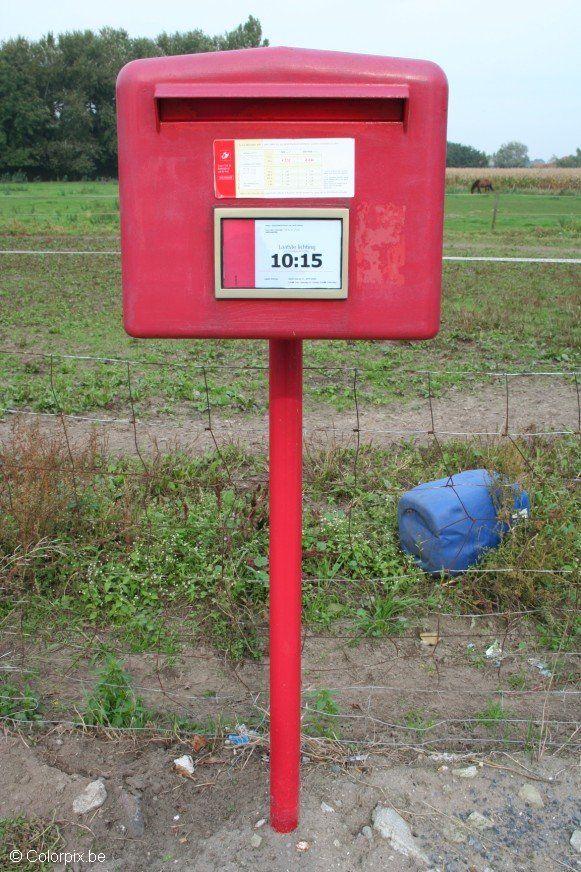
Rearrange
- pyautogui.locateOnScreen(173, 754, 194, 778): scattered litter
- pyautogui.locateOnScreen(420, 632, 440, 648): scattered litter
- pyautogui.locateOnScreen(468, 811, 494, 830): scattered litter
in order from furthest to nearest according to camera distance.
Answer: pyautogui.locateOnScreen(420, 632, 440, 648): scattered litter < pyautogui.locateOnScreen(173, 754, 194, 778): scattered litter < pyautogui.locateOnScreen(468, 811, 494, 830): scattered litter

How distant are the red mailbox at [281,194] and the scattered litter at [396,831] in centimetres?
133

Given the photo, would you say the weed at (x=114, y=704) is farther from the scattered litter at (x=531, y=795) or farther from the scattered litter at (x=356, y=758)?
the scattered litter at (x=531, y=795)

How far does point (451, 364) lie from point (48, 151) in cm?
4613

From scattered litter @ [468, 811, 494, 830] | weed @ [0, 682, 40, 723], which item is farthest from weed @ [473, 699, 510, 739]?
weed @ [0, 682, 40, 723]

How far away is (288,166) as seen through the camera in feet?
5.33

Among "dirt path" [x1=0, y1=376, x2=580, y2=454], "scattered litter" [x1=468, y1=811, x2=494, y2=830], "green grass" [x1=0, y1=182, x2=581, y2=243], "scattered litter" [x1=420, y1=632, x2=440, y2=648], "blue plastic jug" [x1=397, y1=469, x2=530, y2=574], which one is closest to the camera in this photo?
"scattered litter" [x1=468, y1=811, x2=494, y2=830]

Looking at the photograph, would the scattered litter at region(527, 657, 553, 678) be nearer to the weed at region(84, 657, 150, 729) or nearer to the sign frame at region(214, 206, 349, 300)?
the weed at region(84, 657, 150, 729)

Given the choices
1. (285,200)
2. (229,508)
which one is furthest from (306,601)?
(285,200)

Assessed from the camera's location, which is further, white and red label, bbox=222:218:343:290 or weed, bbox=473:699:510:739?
weed, bbox=473:699:510:739

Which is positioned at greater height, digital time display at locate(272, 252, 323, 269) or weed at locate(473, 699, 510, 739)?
digital time display at locate(272, 252, 323, 269)

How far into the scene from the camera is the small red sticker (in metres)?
1.63

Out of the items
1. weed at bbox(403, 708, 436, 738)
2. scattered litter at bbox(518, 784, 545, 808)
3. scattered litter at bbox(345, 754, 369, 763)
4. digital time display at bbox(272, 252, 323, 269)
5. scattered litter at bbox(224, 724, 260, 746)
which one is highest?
digital time display at bbox(272, 252, 323, 269)

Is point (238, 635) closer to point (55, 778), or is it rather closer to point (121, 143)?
point (55, 778)

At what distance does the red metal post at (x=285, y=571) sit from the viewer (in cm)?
189
